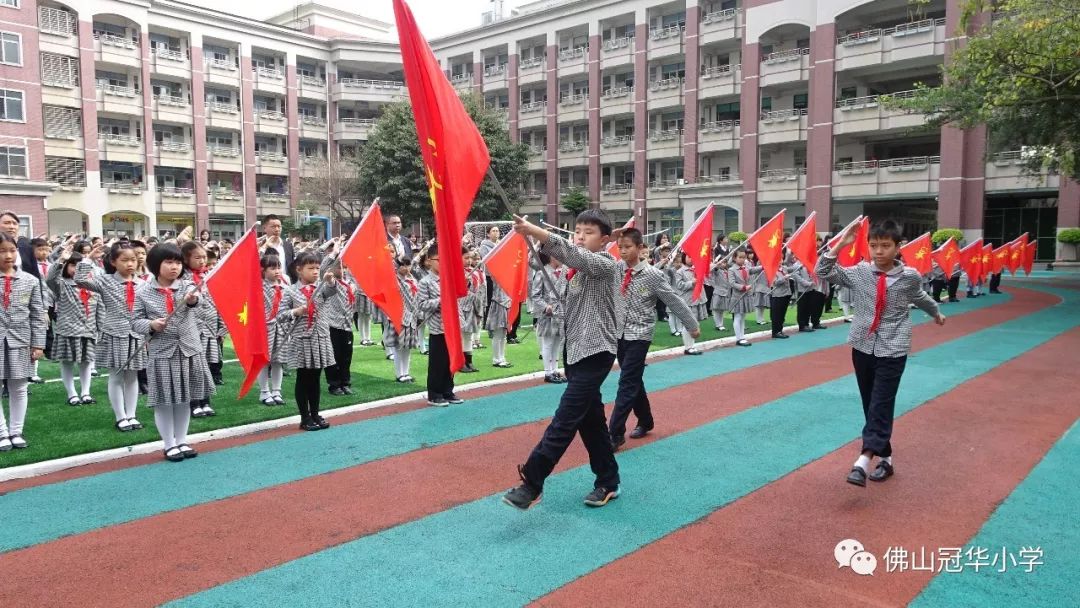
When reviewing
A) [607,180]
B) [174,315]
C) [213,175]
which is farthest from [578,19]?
[174,315]

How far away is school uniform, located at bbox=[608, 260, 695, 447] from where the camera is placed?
20.6 ft

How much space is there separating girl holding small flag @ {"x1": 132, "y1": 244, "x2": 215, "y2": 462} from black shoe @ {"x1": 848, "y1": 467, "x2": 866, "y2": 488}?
16.6 feet

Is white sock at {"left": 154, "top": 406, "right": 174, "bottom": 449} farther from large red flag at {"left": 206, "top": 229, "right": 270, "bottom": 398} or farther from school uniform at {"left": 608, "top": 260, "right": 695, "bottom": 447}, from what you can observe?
school uniform at {"left": 608, "top": 260, "right": 695, "bottom": 447}

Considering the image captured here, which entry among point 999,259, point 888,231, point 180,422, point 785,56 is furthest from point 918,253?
point 785,56

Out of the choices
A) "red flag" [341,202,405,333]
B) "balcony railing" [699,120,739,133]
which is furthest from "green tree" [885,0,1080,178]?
"balcony railing" [699,120,739,133]

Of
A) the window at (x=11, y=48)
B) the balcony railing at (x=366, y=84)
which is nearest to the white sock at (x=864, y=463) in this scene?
the window at (x=11, y=48)

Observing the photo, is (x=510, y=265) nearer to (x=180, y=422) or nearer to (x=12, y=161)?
(x=180, y=422)

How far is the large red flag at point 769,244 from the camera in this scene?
428 inches

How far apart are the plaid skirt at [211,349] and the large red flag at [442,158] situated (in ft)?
15.2

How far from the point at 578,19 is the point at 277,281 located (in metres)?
39.1

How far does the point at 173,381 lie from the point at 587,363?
138 inches

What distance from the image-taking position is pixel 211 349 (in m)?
8.09

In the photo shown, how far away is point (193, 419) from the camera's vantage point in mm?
7504

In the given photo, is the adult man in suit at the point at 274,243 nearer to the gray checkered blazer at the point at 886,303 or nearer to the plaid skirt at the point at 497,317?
the plaid skirt at the point at 497,317
